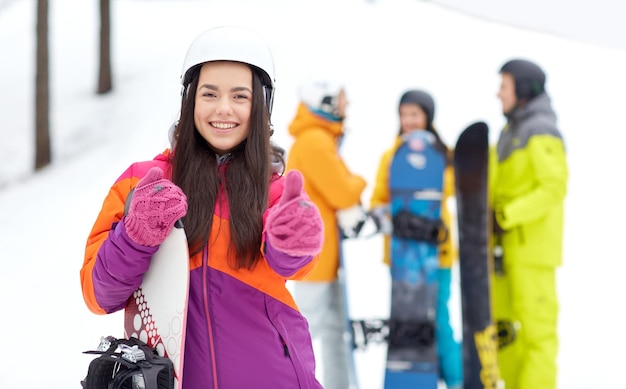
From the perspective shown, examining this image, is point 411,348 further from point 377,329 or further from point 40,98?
point 40,98

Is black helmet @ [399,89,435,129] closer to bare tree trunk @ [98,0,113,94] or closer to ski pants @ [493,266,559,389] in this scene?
ski pants @ [493,266,559,389]

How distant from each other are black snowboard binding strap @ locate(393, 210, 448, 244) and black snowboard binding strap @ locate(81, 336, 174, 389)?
9.87 ft

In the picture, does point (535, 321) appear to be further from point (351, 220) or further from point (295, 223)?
point (295, 223)

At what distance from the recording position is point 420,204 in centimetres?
489

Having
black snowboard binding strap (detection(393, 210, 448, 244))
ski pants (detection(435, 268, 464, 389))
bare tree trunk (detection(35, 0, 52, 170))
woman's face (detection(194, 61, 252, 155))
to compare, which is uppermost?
bare tree trunk (detection(35, 0, 52, 170))

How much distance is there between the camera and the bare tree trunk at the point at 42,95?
11.7 metres

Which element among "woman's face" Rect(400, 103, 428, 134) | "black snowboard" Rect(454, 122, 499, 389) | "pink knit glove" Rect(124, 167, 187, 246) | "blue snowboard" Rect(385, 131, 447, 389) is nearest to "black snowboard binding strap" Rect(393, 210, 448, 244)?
"blue snowboard" Rect(385, 131, 447, 389)

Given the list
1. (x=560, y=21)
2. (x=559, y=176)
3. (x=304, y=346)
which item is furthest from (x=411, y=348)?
(x=560, y=21)

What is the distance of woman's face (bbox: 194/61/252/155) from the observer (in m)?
2.17

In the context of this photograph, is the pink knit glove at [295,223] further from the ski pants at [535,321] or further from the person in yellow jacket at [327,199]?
the ski pants at [535,321]

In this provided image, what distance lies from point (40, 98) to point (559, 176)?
29.3ft

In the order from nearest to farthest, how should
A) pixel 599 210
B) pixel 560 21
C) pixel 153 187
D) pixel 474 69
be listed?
pixel 153 187 < pixel 599 210 < pixel 474 69 < pixel 560 21

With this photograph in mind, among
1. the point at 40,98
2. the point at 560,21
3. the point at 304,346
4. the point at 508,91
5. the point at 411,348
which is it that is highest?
the point at 560,21

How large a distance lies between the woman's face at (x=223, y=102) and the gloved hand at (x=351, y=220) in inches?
105
